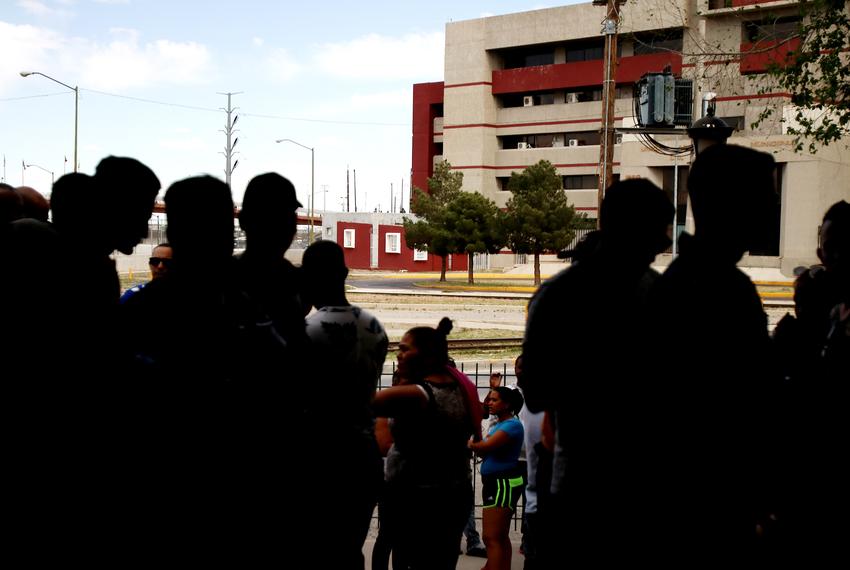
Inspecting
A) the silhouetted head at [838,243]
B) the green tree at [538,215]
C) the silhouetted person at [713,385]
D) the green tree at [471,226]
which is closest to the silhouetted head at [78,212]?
the silhouetted person at [713,385]

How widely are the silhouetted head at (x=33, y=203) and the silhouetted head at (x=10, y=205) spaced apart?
7cm

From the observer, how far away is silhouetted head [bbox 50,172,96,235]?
2.61m

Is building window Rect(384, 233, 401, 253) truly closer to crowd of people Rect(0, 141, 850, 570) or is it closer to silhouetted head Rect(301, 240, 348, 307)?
silhouetted head Rect(301, 240, 348, 307)

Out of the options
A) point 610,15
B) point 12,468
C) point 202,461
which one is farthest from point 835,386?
point 610,15

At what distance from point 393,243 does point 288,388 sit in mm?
63035

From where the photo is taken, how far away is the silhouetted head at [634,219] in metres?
2.60

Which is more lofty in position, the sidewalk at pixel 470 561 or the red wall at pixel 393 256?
the red wall at pixel 393 256

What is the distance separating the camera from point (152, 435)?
7.78 feet

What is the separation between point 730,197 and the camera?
8.02 ft

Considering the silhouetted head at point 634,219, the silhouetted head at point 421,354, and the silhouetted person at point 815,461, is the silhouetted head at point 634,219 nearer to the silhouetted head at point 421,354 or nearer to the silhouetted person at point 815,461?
the silhouetted person at point 815,461

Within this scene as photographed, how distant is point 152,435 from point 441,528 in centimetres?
218

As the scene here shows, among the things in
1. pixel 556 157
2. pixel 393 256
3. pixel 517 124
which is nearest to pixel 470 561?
pixel 393 256

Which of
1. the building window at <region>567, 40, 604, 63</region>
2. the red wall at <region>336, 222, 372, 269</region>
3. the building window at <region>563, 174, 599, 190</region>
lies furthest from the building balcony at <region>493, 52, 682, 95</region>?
the red wall at <region>336, 222, 372, 269</region>

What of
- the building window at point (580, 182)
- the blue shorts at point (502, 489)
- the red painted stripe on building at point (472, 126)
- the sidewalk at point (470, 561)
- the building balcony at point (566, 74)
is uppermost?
the building balcony at point (566, 74)
